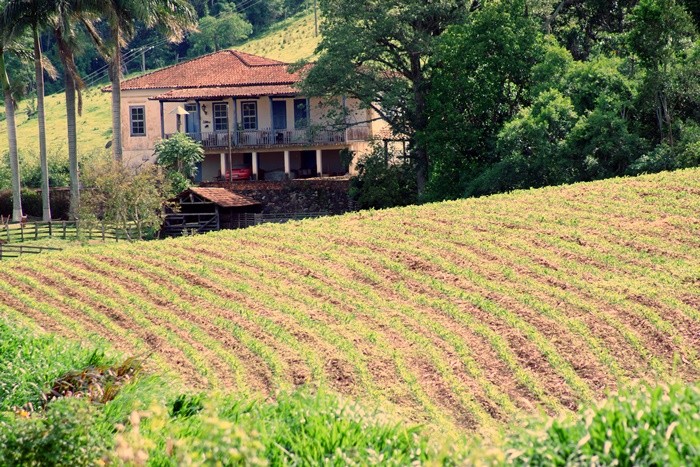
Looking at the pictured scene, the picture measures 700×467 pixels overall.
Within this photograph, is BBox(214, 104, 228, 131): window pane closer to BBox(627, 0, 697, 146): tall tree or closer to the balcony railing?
the balcony railing

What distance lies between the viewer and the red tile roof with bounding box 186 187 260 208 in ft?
146

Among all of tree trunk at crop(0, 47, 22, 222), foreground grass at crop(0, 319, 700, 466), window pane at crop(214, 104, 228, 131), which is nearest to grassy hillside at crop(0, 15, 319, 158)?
window pane at crop(214, 104, 228, 131)

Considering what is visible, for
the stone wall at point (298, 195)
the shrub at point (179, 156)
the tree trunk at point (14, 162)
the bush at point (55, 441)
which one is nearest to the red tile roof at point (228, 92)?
the shrub at point (179, 156)

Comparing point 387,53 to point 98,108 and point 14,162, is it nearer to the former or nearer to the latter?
point 14,162

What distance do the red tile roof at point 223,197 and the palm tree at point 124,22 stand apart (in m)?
3.41

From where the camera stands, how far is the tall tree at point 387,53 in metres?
42.2

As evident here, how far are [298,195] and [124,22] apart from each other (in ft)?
34.6

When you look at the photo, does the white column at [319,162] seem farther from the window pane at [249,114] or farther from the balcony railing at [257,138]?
the window pane at [249,114]

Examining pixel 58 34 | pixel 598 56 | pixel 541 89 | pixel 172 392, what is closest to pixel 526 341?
pixel 172 392

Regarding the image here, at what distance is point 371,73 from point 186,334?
2720 centimetres

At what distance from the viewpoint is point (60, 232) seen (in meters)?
45.5

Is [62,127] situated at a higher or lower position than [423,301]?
higher

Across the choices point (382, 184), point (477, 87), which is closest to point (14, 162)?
point (382, 184)

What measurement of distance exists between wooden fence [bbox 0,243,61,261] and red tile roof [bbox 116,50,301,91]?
67.4ft
